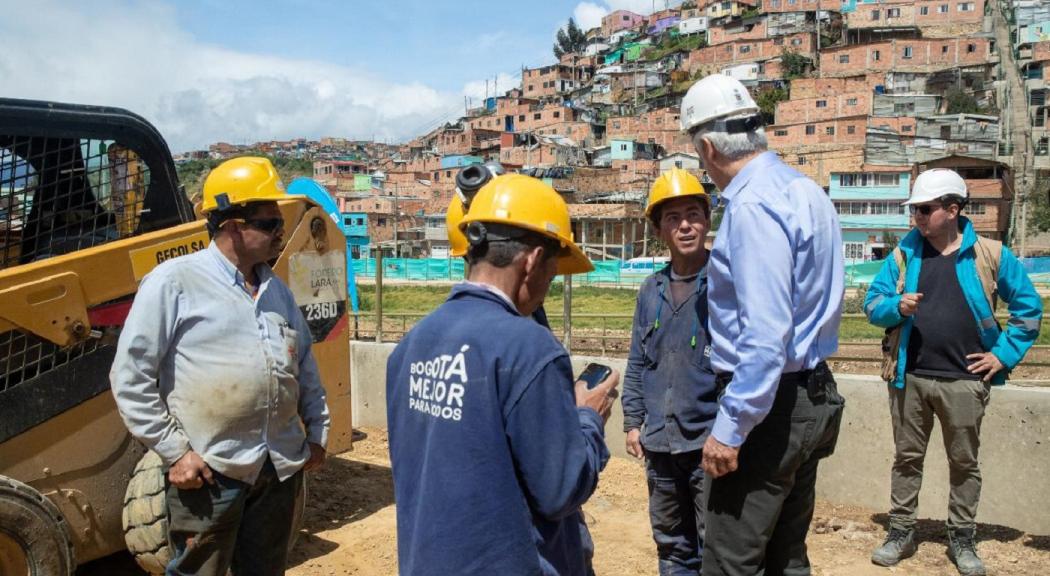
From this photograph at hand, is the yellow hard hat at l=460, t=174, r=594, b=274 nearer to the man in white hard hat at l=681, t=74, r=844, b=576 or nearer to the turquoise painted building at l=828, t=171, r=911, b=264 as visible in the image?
the man in white hard hat at l=681, t=74, r=844, b=576

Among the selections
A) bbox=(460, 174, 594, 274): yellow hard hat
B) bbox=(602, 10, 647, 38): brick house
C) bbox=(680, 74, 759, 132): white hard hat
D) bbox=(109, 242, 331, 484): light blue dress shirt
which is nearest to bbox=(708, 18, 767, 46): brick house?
bbox=(602, 10, 647, 38): brick house

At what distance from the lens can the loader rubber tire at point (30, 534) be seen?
3281 mm

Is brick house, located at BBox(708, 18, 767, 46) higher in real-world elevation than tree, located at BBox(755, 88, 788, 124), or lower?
higher

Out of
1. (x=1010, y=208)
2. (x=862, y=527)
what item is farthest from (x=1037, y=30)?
(x=862, y=527)

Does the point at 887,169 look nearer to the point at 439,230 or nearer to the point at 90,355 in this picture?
the point at 439,230

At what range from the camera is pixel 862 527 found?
16.8 ft

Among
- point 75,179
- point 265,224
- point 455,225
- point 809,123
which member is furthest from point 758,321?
point 809,123

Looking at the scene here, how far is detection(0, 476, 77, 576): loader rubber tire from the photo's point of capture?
3.28m

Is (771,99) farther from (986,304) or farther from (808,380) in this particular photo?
(808,380)

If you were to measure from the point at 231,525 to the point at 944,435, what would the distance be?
370 centimetres

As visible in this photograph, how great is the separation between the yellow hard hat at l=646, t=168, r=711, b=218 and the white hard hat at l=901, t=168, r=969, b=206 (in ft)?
4.37

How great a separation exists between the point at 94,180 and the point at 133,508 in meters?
1.60

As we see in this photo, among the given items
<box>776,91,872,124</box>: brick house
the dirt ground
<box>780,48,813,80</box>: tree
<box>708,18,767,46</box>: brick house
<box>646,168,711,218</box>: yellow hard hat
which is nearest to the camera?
<box>646,168,711,218</box>: yellow hard hat

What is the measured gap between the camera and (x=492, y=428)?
1717 millimetres
